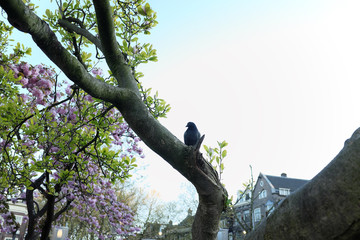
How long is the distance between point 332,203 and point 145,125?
134 cm

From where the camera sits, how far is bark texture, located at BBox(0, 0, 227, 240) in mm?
1746

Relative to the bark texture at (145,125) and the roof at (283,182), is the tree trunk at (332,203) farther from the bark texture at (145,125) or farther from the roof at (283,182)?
the roof at (283,182)

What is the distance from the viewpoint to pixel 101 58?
15.4 ft

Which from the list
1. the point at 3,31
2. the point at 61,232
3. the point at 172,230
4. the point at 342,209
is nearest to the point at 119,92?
the point at 342,209

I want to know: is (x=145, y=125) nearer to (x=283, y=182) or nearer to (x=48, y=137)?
(x=48, y=137)

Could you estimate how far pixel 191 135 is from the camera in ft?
10.3

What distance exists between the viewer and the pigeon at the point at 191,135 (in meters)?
3.12

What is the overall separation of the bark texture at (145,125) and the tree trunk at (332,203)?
0.90 m

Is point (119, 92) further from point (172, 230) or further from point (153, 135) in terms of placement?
point (172, 230)

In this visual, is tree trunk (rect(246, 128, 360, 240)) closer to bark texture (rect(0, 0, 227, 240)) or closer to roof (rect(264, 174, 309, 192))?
bark texture (rect(0, 0, 227, 240))

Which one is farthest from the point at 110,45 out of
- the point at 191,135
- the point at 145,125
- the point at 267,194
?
the point at 267,194

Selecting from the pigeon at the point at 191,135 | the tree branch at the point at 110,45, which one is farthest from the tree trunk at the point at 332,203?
the pigeon at the point at 191,135

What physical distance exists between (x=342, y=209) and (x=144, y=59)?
11.3 feet

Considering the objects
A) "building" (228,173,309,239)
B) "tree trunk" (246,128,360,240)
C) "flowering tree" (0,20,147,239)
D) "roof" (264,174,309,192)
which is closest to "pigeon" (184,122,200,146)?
"flowering tree" (0,20,147,239)
